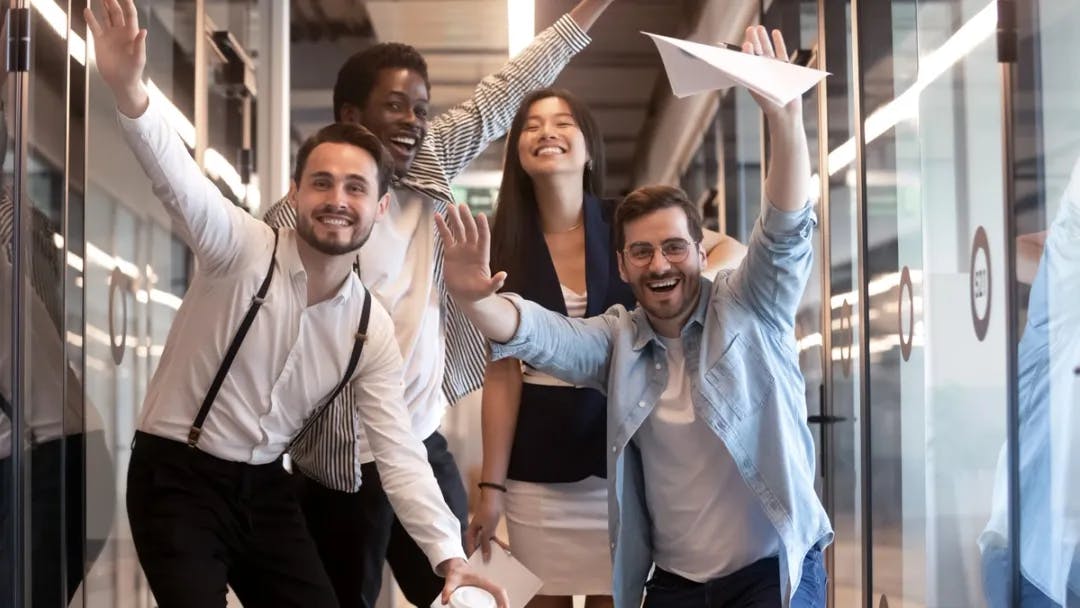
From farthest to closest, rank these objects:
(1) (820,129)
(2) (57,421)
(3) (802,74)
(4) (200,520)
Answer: (1) (820,129) < (2) (57,421) < (4) (200,520) < (3) (802,74)

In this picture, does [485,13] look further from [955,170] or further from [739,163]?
[955,170]

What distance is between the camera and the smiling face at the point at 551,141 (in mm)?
3080

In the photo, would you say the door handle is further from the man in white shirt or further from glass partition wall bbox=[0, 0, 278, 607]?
glass partition wall bbox=[0, 0, 278, 607]

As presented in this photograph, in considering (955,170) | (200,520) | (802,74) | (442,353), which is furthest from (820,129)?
(200,520)

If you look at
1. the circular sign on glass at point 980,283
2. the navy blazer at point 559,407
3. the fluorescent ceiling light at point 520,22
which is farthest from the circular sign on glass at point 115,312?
the fluorescent ceiling light at point 520,22

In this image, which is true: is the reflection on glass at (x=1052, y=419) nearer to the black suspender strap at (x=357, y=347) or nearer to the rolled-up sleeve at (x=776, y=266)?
the rolled-up sleeve at (x=776, y=266)

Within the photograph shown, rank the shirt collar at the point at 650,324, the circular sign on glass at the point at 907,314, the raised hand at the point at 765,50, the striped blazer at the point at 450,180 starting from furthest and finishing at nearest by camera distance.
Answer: the circular sign on glass at the point at 907,314
the striped blazer at the point at 450,180
the shirt collar at the point at 650,324
the raised hand at the point at 765,50

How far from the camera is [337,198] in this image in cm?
253

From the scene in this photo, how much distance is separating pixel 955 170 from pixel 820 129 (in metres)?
1.47

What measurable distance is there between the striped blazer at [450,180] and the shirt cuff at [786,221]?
86cm

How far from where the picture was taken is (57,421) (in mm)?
3221

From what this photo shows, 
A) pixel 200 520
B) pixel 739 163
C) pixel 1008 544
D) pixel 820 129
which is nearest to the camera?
pixel 200 520

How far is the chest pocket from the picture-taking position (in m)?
2.49

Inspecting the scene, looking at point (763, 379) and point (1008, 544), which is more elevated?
point (763, 379)
